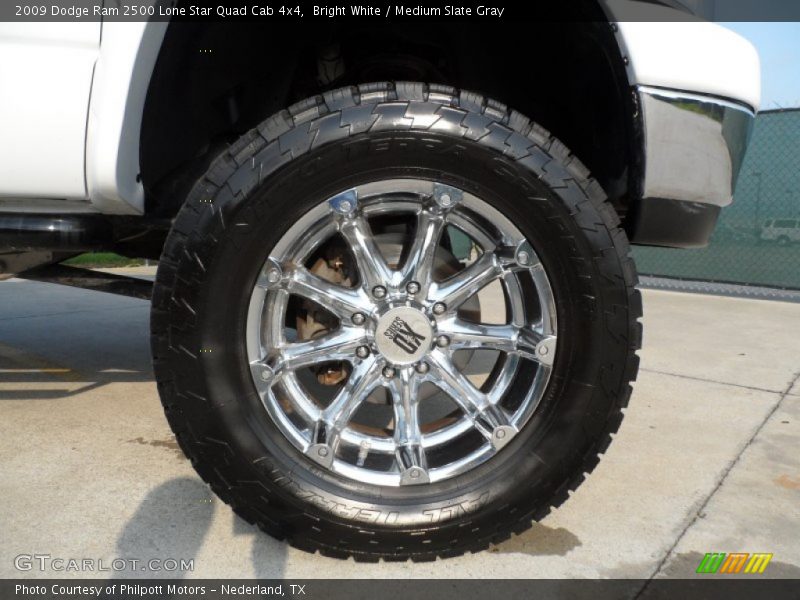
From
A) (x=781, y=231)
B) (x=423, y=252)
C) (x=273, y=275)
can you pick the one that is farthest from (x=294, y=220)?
(x=781, y=231)

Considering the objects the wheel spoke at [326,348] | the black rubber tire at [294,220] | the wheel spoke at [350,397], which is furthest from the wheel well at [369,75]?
the wheel spoke at [350,397]

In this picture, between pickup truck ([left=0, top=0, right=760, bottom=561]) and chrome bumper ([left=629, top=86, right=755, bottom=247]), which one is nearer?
pickup truck ([left=0, top=0, right=760, bottom=561])

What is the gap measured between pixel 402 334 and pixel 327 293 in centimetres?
23

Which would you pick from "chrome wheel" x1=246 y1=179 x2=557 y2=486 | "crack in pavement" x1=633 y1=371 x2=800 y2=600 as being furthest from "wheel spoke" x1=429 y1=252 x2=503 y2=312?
"crack in pavement" x1=633 y1=371 x2=800 y2=600

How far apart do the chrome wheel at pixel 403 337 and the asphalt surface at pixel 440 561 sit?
30 cm

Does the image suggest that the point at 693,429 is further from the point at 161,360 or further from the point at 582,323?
the point at 161,360

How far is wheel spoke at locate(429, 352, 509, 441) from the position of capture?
168 centimetres

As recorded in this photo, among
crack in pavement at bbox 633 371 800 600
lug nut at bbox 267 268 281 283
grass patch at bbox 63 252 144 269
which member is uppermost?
lug nut at bbox 267 268 281 283

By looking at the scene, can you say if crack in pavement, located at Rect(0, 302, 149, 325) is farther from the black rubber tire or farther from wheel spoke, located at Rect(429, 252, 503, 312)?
wheel spoke, located at Rect(429, 252, 503, 312)

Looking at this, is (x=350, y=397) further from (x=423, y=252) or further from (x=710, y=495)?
(x=710, y=495)

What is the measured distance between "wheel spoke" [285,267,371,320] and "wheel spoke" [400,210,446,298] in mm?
132

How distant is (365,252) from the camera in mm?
1656

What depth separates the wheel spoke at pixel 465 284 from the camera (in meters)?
1.69

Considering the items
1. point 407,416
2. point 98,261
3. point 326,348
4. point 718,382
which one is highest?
point 326,348
